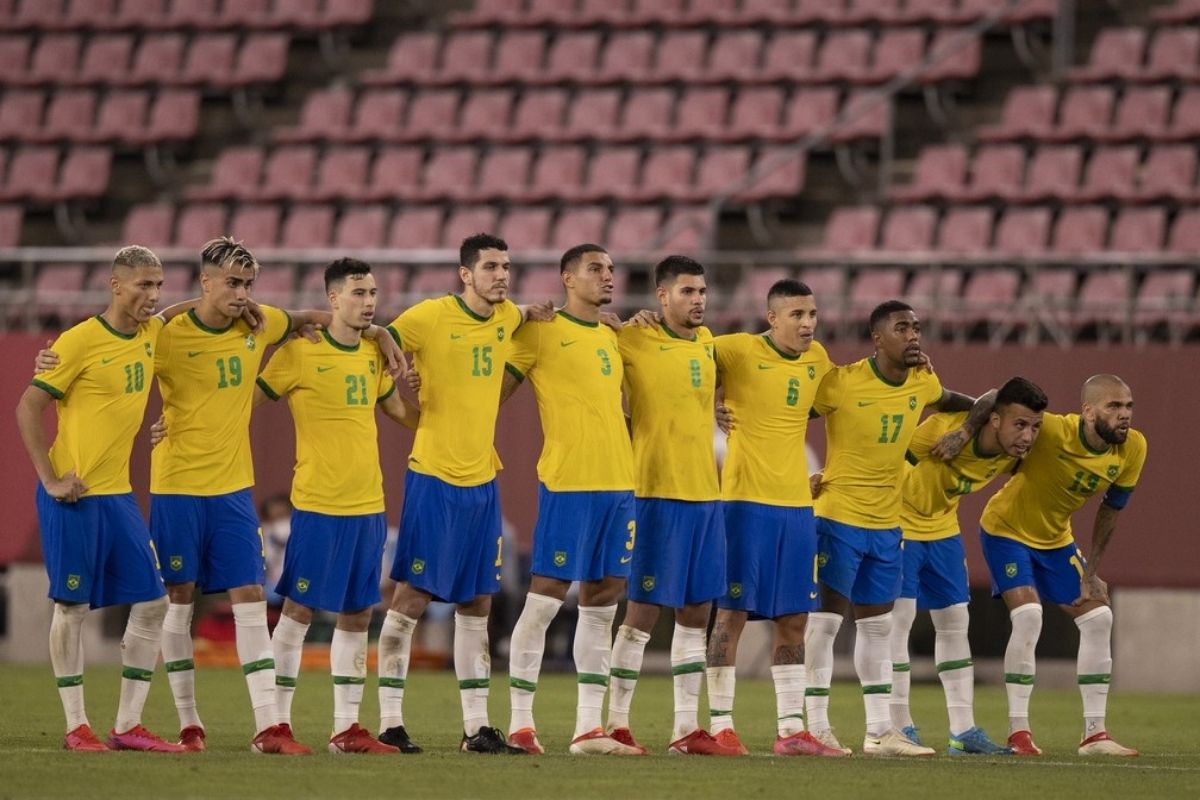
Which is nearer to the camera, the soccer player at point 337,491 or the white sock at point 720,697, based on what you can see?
the soccer player at point 337,491

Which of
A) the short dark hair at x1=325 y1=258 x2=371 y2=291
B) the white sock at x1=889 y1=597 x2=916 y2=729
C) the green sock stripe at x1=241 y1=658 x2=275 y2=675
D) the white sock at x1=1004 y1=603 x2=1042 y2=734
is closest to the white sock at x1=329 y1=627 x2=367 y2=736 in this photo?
the green sock stripe at x1=241 y1=658 x2=275 y2=675

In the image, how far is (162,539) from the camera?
Answer: 1059 cm

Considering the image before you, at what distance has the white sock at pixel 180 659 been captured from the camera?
1066 centimetres

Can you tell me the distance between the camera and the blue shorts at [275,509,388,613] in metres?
10.7

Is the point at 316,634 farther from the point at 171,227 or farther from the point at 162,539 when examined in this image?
the point at 162,539

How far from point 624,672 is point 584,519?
86 centimetres

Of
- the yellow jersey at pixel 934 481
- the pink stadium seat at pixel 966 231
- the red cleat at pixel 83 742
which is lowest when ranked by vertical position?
the red cleat at pixel 83 742

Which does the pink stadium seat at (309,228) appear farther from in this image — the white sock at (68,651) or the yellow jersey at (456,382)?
the white sock at (68,651)

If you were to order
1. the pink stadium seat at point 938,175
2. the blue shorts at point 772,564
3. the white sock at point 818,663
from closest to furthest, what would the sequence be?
the blue shorts at point 772,564
the white sock at point 818,663
the pink stadium seat at point 938,175

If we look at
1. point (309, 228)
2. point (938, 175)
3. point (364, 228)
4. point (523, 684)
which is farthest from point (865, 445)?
point (309, 228)

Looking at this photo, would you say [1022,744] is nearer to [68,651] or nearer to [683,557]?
[683,557]

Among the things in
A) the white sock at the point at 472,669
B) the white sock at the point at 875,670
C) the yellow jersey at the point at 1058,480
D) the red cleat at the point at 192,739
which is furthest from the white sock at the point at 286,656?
the yellow jersey at the point at 1058,480

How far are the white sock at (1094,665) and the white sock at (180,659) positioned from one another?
189 inches

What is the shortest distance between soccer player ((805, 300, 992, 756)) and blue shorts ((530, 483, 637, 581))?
1.33 metres
